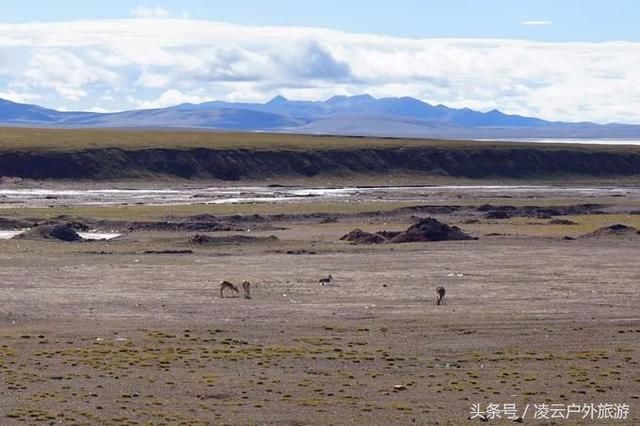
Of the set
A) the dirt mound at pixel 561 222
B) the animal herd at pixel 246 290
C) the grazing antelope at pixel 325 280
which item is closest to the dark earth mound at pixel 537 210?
the dirt mound at pixel 561 222

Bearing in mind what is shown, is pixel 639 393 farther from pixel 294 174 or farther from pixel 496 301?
pixel 294 174

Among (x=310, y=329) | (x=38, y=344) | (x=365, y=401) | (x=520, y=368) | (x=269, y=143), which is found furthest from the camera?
(x=269, y=143)

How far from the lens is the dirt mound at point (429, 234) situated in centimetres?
5297

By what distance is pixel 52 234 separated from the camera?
5225 cm

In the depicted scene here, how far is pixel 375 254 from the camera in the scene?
157 feet

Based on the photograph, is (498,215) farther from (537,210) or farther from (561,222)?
(537,210)

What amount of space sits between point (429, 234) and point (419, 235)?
1.58ft

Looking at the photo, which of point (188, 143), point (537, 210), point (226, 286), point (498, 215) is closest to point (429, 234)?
point (498, 215)

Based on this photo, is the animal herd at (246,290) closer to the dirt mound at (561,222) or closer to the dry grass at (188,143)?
the dirt mound at (561,222)

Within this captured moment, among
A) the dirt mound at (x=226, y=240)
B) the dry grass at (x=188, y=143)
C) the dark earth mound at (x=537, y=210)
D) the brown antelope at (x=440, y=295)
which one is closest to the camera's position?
the brown antelope at (x=440, y=295)

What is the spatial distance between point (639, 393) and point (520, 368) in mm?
2752

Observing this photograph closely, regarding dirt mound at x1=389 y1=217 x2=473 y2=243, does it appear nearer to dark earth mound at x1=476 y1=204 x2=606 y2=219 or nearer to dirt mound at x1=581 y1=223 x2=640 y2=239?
dirt mound at x1=581 y1=223 x2=640 y2=239

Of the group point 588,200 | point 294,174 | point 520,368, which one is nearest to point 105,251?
point 520,368

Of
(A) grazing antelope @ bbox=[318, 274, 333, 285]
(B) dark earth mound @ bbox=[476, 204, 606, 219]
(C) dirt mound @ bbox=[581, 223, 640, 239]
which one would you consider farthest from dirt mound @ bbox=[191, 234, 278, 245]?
(B) dark earth mound @ bbox=[476, 204, 606, 219]
